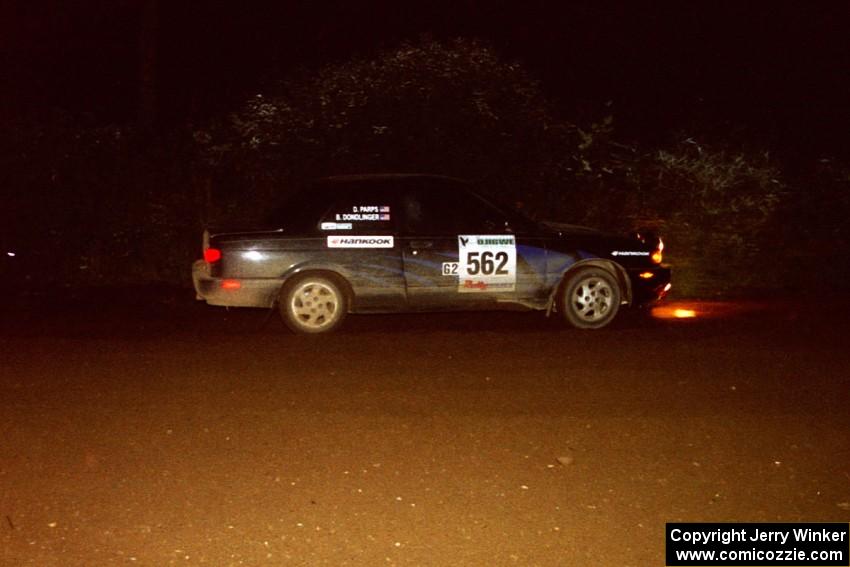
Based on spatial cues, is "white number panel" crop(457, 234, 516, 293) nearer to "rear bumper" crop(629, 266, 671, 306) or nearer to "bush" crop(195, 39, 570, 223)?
"rear bumper" crop(629, 266, 671, 306)

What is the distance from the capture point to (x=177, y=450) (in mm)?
6863

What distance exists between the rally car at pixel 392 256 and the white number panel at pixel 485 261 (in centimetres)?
1

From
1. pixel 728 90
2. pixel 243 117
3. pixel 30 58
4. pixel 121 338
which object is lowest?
pixel 121 338

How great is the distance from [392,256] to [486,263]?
3.22 feet

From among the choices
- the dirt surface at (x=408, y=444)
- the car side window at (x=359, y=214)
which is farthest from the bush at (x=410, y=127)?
the dirt surface at (x=408, y=444)

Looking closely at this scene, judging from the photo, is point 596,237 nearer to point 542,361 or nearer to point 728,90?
point 542,361

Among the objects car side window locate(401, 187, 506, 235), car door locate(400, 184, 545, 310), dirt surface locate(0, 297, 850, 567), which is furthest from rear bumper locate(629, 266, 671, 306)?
car side window locate(401, 187, 506, 235)

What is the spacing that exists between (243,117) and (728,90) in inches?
531

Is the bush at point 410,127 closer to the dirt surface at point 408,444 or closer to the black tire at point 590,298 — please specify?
the black tire at point 590,298

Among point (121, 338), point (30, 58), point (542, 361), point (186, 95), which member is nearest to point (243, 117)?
point (121, 338)

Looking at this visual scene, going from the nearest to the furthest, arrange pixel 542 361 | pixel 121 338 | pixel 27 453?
Result: 1. pixel 27 453
2. pixel 542 361
3. pixel 121 338

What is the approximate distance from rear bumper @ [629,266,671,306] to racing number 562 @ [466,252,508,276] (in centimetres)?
145

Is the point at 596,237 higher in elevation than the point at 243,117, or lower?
lower

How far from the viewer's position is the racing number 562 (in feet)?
37.7
